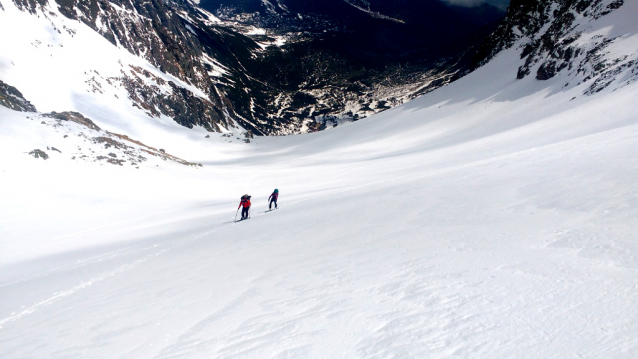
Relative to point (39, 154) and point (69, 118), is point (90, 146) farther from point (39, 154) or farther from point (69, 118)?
point (69, 118)

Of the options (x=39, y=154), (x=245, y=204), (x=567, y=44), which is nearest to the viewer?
(x=245, y=204)

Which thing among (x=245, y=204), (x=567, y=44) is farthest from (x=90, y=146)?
(x=567, y=44)

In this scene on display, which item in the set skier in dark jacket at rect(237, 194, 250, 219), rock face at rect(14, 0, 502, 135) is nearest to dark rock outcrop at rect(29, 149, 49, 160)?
skier in dark jacket at rect(237, 194, 250, 219)

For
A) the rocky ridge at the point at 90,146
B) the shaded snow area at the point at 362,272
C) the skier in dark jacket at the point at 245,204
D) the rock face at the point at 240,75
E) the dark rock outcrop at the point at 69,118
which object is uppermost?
the rock face at the point at 240,75

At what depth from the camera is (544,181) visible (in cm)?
730

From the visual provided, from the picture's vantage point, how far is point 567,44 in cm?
3534

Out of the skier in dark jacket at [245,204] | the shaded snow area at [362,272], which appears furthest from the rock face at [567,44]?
the skier in dark jacket at [245,204]

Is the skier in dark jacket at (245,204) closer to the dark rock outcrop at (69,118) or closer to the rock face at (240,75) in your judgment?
the dark rock outcrop at (69,118)

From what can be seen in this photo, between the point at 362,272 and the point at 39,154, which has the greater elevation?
the point at 39,154

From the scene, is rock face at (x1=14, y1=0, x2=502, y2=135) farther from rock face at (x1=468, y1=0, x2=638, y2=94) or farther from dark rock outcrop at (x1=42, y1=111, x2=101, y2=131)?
rock face at (x1=468, y1=0, x2=638, y2=94)

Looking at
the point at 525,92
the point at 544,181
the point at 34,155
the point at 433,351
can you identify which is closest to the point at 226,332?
the point at 433,351

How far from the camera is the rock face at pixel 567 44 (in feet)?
87.0

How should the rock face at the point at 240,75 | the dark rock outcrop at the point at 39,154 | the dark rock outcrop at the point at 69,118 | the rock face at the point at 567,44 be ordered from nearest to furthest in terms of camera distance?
the dark rock outcrop at the point at 39,154, the dark rock outcrop at the point at 69,118, the rock face at the point at 567,44, the rock face at the point at 240,75

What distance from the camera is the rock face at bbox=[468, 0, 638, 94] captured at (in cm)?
2651
